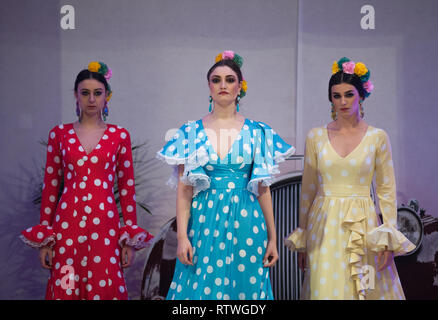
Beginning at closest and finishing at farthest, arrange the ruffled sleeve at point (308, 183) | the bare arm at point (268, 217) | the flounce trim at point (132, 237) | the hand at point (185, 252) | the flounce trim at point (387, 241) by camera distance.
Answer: the hand at point (185, 252)
the bare arm at point (268, 217)
the flounce trim at point (387, 241)
the flounce trim at point (132, 237)
the ruffled sleeve at point (308, 183)

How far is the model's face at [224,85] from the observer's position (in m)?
2.93

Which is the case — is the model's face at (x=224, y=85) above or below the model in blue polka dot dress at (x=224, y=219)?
above

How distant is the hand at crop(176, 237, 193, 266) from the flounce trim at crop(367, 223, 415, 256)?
1013 mm

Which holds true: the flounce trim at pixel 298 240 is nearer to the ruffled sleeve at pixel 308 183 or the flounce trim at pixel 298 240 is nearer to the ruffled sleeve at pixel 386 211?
the ruffled sleeve at pixel 308 183

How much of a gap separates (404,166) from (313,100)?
0.89 meters

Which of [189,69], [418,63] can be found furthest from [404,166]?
[189,69]

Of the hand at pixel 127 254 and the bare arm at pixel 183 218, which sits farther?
the hand at pixel 127 254

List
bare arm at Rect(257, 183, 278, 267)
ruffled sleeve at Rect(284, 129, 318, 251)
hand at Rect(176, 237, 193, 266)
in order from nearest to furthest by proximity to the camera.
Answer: hand at Rect(176, 237, 193, 266) < bare arm at Rect(257, 183, 278, 267) < ruffled sleeve at Rect(284, 129, 318, 251)

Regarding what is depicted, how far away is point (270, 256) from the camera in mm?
2809

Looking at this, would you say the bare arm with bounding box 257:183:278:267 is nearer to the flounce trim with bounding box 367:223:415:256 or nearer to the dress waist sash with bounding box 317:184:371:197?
the dress waist sash with bounding box 317:184:371:197

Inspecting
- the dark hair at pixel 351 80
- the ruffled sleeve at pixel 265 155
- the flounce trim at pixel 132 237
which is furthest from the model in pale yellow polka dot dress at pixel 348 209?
the flounce trim at pixel 132 237

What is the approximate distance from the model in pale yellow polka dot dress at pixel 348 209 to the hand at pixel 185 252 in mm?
703

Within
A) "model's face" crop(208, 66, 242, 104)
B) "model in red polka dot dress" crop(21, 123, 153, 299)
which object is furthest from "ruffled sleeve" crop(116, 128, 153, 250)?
"model's face" crop(208, 66, 242, 104)

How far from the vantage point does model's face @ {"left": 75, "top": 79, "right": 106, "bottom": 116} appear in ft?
10.5
